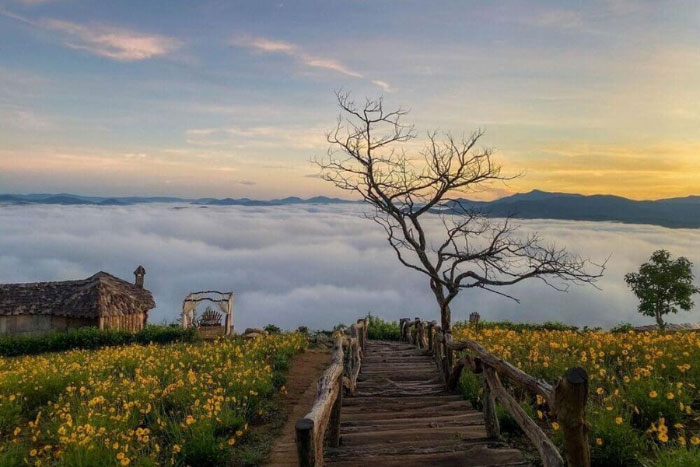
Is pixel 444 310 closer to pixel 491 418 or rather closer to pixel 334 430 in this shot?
pixel 491 418

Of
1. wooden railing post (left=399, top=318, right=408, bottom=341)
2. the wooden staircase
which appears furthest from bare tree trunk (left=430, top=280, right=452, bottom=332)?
the wooden staircase

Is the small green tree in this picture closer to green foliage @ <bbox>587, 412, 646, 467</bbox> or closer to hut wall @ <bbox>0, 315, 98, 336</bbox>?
green foliage @ <bbox>587, 412, 646, 467</bbox>

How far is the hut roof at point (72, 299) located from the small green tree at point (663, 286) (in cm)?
4011

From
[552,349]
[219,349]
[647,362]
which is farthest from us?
[219,349]

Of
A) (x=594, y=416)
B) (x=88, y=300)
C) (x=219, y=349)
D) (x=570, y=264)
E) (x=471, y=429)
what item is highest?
(x=570, y=264)

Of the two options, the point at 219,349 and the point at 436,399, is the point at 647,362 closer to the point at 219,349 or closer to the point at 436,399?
the point at 436,399

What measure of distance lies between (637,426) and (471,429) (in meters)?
2.23

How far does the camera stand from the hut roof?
108 feet

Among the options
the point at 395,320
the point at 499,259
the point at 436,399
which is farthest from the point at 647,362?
the point at 395,320

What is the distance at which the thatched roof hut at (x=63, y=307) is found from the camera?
32875mm

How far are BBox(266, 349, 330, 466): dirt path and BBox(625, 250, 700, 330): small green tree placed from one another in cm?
3159

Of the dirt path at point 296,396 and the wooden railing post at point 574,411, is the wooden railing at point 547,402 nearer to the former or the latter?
A: the wooden railing post at point 574,411

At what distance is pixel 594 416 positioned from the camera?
6262mm

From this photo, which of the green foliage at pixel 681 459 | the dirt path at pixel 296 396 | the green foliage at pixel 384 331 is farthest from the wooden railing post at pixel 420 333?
the green foliage at pixel 681 459
